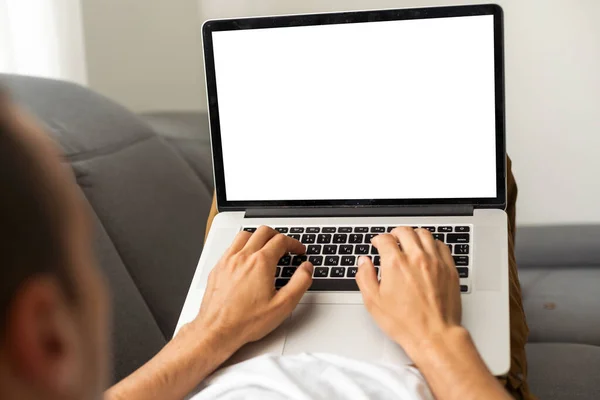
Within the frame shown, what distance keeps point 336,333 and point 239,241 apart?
0.16m

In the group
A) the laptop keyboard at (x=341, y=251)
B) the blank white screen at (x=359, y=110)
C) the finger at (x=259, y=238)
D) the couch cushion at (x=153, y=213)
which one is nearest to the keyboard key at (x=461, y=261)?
the laptop keyboard at (x=341, y=251)

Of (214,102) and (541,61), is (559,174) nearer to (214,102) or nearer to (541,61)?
(541,61)

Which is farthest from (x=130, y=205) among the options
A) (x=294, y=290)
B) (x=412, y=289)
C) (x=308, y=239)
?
(x=412, y=289)

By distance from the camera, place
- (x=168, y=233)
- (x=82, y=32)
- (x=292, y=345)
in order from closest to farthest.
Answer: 1. (x=292, y=345)
2. (x=168, y=233)
3. (x=82, y=32)

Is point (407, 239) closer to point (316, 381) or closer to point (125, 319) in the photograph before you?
point (316, 381)

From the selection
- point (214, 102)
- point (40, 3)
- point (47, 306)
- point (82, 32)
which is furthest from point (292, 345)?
point (82, 32)

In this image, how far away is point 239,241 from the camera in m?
0.89

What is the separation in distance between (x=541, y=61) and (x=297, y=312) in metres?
1.21

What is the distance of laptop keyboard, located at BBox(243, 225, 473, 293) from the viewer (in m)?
0.88

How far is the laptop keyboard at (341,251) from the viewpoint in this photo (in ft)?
2.89

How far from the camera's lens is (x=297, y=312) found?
33.6 inches

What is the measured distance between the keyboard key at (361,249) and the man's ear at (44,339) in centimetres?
66

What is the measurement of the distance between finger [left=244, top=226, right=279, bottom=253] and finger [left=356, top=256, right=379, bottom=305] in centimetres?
12

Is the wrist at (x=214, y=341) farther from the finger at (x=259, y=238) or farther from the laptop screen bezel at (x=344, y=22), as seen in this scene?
the laptop screen bezel at (x=344, y=22)
